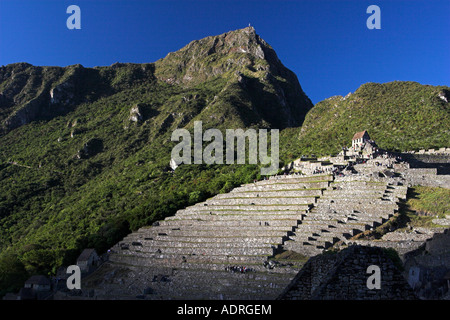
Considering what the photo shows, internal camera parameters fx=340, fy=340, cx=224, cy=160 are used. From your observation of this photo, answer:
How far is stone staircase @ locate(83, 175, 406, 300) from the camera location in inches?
880

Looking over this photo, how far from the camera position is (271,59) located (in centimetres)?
15562

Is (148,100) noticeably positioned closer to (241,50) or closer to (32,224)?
(241,50)

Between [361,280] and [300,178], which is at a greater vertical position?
[300,178]

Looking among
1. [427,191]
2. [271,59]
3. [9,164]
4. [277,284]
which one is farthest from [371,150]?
[271,59]

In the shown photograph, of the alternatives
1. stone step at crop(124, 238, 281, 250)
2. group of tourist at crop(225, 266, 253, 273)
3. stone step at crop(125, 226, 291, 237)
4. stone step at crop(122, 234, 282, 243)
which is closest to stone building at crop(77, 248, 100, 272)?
stone step at crop(124, 238, 281, 250)

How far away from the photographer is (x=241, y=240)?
2852 centimetres

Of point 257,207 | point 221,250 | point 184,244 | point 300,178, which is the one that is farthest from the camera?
point 300,178

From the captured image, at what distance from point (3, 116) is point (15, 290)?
112870 millimetres

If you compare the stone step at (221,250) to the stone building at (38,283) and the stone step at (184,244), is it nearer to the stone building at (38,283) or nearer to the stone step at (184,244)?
the stone step at (184,244)

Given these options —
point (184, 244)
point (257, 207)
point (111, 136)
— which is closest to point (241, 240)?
point (184, 244)

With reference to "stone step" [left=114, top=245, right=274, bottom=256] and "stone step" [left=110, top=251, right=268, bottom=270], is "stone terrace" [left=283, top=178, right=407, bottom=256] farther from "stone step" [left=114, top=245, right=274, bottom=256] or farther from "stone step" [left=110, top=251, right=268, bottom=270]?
"stone step" [left=110, top=251, right=268, bottom=270]

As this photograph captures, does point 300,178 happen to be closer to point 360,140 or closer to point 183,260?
point 360,140

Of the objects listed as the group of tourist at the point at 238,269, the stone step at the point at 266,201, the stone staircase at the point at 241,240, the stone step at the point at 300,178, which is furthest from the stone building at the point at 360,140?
the group of tourist at the point at 238,269

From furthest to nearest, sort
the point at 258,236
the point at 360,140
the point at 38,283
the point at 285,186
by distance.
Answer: the point at 360,140
the point at 285,186
the point at 258,236
the point at 38,283
